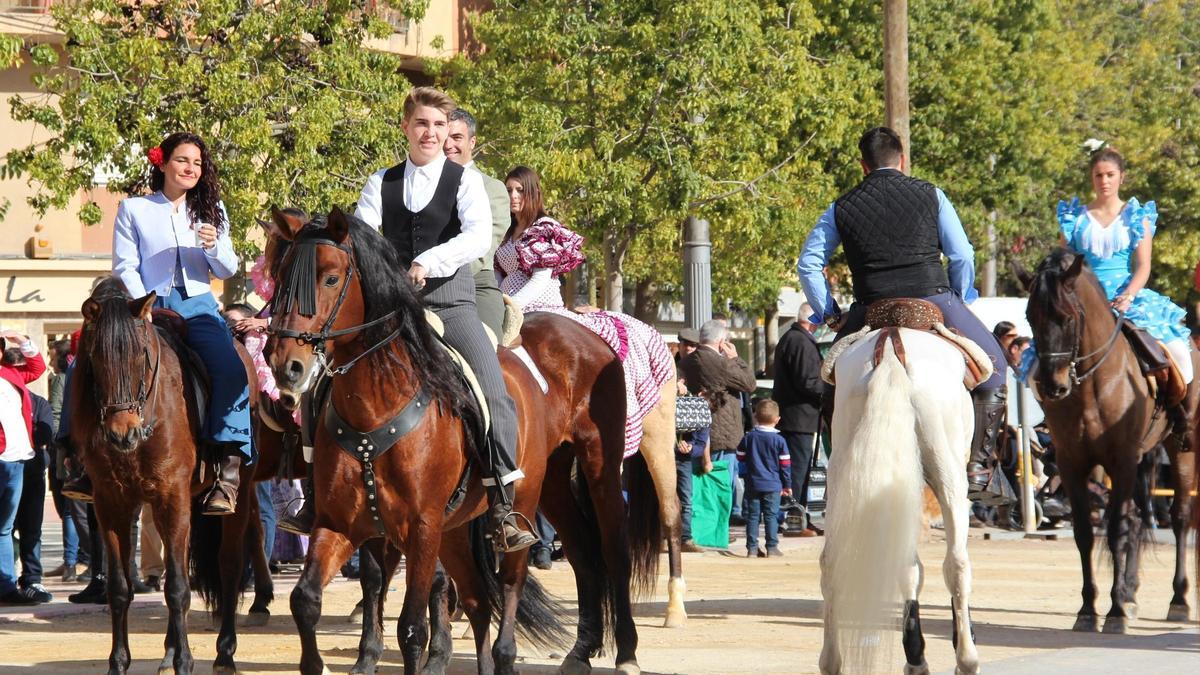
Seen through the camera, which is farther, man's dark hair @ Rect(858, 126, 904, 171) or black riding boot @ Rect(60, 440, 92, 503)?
black riding boot @ Rect(60, 440, 92, 503)

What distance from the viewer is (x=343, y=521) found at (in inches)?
304

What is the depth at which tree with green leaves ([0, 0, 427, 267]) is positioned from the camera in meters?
22.6

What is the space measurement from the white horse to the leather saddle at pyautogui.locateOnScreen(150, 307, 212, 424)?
3604 millimetres

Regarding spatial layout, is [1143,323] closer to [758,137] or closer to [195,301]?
[195,301]

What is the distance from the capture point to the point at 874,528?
26.5 feet

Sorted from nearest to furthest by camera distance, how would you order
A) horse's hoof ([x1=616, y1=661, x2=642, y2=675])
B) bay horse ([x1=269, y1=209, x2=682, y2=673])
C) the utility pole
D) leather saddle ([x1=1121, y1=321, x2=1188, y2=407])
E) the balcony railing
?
bay horse ([x1=269, y1=209, x2=682, y2=673]), horse's hoof ([x1=616, y1=661, x2=642, y2=675]), leather saddle ([x1=1121, y1=321, x2=1188, y2=407]), the utility pole, the balcony railing

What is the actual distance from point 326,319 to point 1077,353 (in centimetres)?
622

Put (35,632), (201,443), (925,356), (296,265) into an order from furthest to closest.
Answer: (35,632), (201,443), (925,356), (296,265)

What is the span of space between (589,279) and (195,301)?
30.7 m

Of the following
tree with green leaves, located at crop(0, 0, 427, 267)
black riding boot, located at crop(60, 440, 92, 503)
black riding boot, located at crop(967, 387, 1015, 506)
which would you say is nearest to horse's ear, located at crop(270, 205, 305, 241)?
black riding boot, located at crop(60, 440, 92, 503)

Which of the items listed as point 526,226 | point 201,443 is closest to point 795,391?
point 526,226

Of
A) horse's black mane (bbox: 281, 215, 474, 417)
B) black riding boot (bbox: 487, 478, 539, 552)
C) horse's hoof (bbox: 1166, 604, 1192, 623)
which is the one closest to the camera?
horse's black mane (bbox: 281, 215, 474, 417)

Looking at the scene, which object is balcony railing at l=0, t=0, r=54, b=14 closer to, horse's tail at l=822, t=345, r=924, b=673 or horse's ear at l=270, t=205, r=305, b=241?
horse's ear at l=270, t=205, r=305, b=241

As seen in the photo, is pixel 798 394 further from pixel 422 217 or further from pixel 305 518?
pixel 305 518
